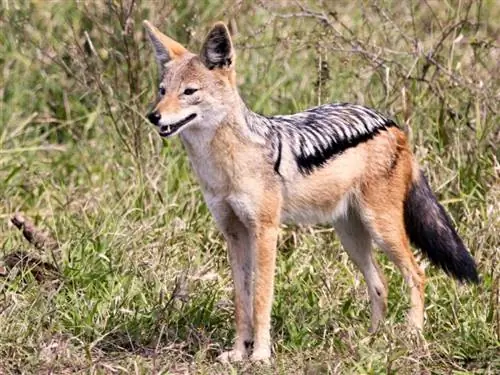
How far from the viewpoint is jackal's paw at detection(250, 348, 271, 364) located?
6348mm

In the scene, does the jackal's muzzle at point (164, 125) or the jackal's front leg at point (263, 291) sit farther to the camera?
the jackal's front leg at point (263, 291)

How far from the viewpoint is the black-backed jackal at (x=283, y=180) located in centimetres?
631

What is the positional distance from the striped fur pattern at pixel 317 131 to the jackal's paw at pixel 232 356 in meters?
0.94

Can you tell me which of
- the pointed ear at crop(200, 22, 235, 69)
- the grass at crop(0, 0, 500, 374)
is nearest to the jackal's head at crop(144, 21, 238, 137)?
the pointed ear at crop(200, 22, 235, 69)

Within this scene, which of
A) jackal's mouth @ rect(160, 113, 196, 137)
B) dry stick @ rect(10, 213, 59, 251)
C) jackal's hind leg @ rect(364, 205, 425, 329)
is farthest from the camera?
dry stick @ rect(10, 213, 59, 251)

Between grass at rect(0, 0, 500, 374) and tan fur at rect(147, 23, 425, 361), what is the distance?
0.21 meters

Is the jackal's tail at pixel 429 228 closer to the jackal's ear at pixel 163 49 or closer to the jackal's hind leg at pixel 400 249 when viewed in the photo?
the jackal's hind leg at pixel 400 249

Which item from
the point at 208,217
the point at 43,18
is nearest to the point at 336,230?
the point at 208,217

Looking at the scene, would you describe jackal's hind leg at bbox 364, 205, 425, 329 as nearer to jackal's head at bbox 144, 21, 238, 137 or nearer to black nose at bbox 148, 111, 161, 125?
jackal's head at bbox 144, 21, 238, 137

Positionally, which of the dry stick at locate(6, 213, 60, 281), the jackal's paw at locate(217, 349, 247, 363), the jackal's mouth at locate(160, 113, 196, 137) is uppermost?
the jackal's mouth at locate(160, 113, 196, 137)

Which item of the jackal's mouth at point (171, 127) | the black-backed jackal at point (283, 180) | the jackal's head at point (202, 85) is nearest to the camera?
the jackal's mouth at point (171, 127)

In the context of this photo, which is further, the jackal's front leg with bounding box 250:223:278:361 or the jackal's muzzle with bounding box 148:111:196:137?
the jackal's front leg with bounding box 250:223:278:361

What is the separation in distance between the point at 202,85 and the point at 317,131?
2.48 feet

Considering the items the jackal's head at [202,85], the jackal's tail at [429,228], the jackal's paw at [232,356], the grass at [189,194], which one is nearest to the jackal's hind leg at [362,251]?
the grass at [189,194]
